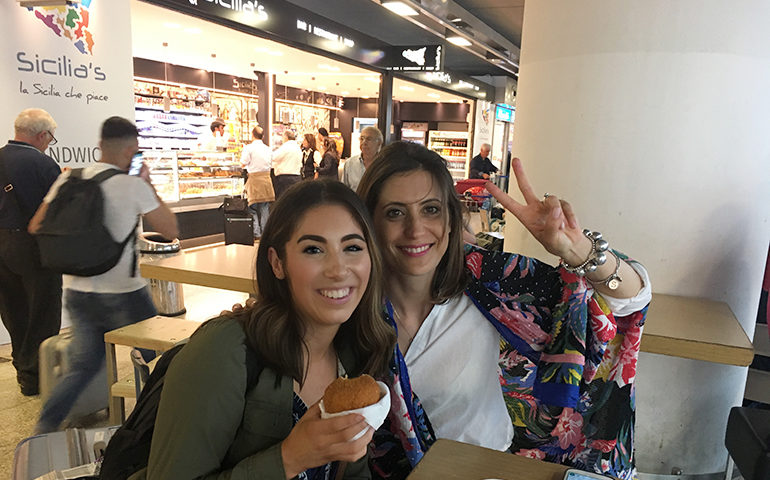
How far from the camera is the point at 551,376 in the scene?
1604 mm

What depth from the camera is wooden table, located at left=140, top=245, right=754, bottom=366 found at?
6.88ft

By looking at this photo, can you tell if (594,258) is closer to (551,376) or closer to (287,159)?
(551,376)

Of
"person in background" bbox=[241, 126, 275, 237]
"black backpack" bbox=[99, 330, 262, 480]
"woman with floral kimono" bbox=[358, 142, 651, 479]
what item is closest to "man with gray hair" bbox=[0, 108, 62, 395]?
"black backpack" bbox=[99, 330, 262, 480]

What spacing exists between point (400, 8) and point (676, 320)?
4.92 metres

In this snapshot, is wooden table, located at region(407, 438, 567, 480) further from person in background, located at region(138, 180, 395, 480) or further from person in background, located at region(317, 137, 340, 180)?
person in background, located at region(317, 137, 340, 180)

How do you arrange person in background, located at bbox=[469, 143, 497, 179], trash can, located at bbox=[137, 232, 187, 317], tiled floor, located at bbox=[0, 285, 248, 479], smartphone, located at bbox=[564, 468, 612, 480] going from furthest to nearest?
person in background, located at bbox=[469, 143, 497, 179], trash can, located at bbox=[137, 232, 187, 317], tiled floor, located at bbox=[0, 285, 248, 479], smartphone, located at bbox=[564, 468, 612, 480]

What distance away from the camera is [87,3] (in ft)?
15.0

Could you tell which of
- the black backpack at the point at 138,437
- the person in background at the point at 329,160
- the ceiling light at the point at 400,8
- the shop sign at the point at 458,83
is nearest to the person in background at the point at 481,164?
the shop sign at the point at 458,83

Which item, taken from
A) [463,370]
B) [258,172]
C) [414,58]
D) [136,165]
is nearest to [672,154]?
[463,370]

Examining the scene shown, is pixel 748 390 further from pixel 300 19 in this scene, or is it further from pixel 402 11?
pixel 300 19

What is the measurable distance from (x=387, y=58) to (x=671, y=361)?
26.1ft

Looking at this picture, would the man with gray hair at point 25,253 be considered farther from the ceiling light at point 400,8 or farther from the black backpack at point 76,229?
the ceiling light at point 400,8

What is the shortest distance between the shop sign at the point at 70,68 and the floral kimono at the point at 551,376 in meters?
4.19

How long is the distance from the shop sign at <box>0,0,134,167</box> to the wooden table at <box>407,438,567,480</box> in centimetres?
442
